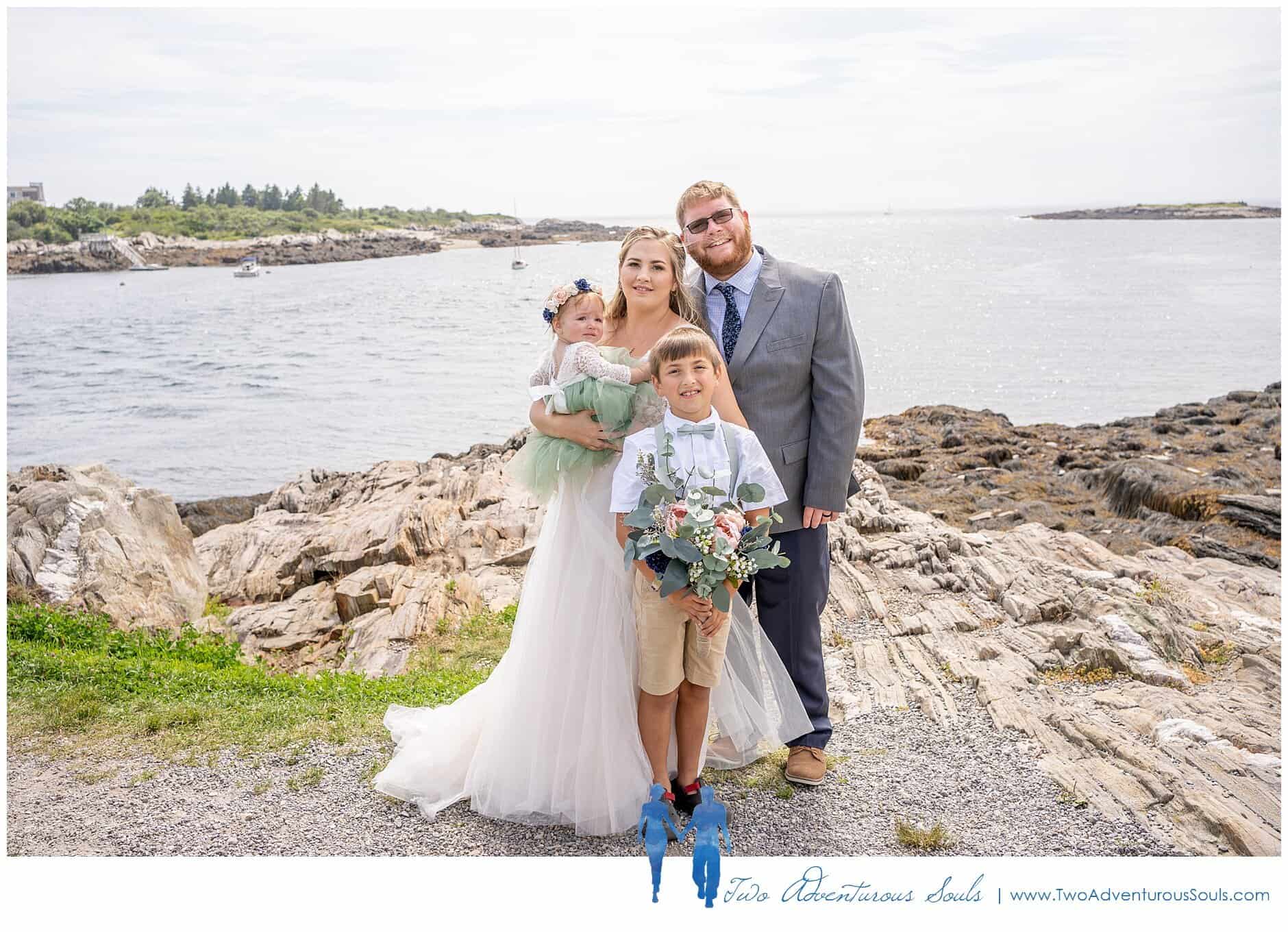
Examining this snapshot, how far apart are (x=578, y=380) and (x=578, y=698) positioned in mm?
1481

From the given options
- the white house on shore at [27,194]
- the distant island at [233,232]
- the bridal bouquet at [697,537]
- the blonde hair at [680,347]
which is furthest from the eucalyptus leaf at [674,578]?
the white house on shore at [27,194]

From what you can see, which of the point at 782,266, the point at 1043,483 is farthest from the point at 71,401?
the point at 782,266

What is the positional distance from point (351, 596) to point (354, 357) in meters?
34.3

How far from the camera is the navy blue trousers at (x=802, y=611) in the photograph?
14.5 feet

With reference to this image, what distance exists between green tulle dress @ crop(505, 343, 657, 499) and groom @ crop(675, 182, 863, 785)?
600mm

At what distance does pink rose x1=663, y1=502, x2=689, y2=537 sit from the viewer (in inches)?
141

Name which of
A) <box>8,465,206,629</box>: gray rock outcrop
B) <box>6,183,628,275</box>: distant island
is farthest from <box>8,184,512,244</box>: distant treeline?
<box>8,465,206,629</box>: gray rock outcrop

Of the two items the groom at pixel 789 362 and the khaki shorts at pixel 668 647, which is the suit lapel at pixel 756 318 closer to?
the groom at pixel 789 362

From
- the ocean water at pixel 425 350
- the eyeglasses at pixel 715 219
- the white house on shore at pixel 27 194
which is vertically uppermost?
the white house on shore at pixel 27 194

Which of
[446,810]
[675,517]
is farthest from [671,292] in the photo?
[446,810]

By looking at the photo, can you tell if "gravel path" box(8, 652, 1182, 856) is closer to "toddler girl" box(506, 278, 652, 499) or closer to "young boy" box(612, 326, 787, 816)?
"young boy" box(612, 326, 787, 816)

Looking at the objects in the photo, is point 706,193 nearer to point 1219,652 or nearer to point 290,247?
point 1219,652

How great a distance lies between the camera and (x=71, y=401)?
33.4 meters

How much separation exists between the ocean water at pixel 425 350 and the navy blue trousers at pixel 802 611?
2044cm
